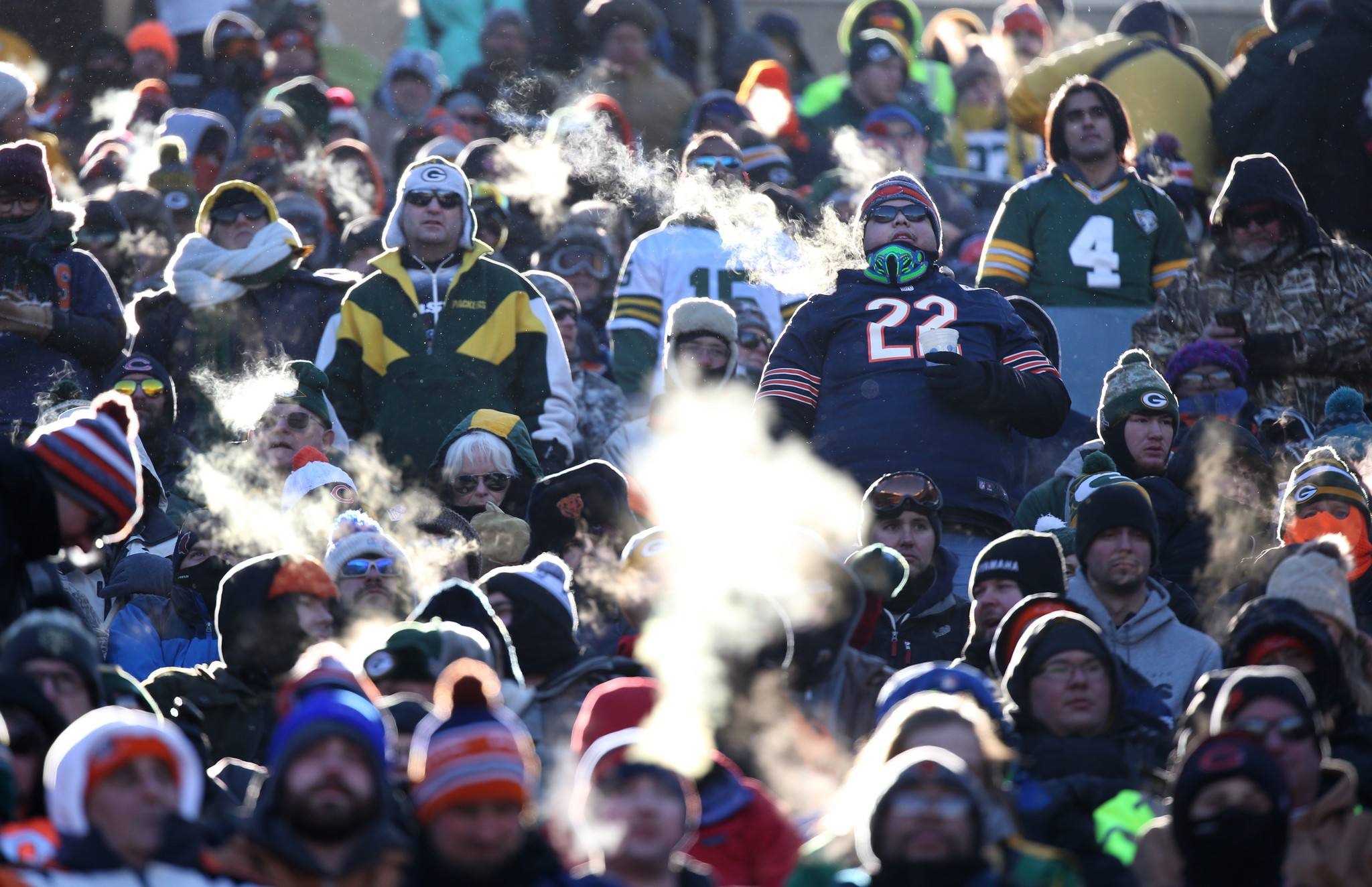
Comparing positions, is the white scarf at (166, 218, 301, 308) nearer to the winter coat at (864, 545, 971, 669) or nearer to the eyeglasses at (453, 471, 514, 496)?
the eyeglasses at (453, 471, 514, 496)

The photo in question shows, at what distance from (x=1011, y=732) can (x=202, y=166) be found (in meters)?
8.43

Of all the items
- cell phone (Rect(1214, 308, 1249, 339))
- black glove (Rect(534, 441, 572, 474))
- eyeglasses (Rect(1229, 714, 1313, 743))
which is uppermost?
cell phone (Rect(1214, 308, 1249, 339))

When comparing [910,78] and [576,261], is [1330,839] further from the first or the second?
[910,78]

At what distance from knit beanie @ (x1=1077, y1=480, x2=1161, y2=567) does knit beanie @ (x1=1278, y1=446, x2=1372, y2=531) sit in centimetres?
72

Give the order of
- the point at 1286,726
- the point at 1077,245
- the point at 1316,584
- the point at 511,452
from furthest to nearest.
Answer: the point at 1077,245
the point at 511,452
the point at 1316,584
the point at 1286,726

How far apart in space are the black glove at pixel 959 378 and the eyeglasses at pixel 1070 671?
93.7 inches

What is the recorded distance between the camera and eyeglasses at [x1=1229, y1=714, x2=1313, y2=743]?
6230mm

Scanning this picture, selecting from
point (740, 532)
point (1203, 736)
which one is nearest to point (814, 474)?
point (740, 532)

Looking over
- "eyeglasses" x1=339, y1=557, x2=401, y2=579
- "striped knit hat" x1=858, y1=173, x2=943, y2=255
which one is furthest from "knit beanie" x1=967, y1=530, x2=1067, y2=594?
"eyeglasses" x1=339, y1=557, x2=401, y2=579

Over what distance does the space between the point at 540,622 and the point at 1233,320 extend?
13.5 feet

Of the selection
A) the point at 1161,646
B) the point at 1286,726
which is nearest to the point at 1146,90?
the point at 1161,646

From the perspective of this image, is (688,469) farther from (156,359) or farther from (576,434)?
(156,359)

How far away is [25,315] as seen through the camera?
10.1 meters

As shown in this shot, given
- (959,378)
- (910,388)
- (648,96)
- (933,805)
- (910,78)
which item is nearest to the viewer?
(933,805)
